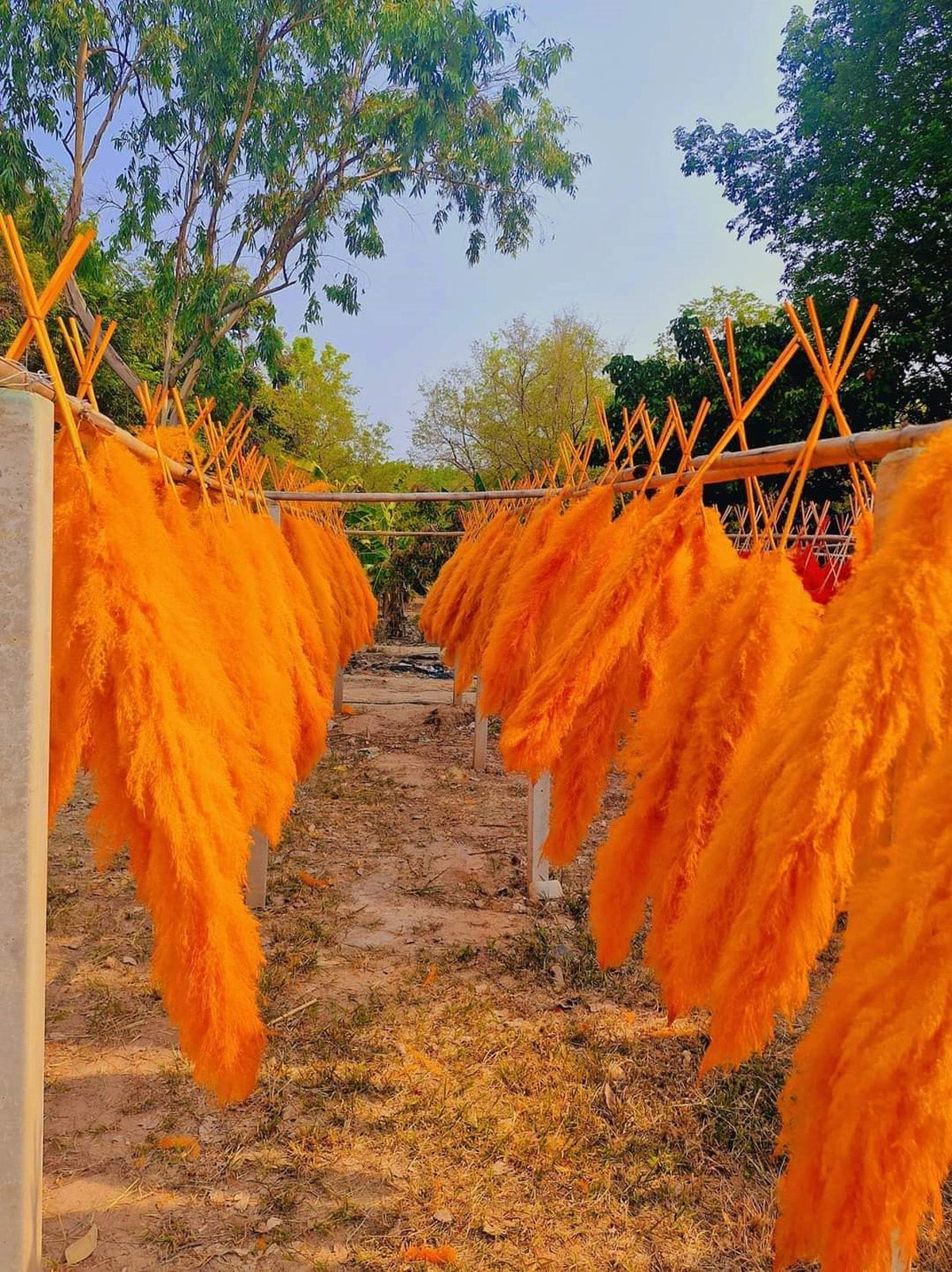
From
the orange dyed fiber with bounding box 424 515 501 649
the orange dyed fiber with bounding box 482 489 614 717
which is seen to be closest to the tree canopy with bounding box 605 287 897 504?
the orange dyed fiber with bounding box 424 515 501 649

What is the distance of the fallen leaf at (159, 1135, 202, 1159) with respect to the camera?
8.05 ft

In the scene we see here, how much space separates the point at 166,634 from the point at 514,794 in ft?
17.2

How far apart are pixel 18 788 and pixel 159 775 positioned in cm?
21

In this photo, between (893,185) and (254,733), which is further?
(893,185)

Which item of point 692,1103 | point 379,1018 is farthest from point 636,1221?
point 379,1018

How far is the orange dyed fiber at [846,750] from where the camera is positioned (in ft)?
2.97

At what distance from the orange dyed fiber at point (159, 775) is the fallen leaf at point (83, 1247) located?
1173 mm

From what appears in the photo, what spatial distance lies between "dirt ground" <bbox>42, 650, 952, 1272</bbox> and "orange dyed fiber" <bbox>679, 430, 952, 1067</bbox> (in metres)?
1.71

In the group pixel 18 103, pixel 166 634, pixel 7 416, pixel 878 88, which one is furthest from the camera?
pixel 878 88

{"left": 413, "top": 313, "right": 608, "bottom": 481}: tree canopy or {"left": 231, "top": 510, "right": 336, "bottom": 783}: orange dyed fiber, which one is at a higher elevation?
{"left": 413, "top": 313, "right": 608, "bottom": 481}: tree canopy

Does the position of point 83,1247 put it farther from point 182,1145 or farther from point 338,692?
point 338,692

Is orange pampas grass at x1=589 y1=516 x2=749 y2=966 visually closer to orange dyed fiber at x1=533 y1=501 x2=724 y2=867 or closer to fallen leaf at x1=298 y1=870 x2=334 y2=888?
orange dyed fiber at x1=533 y1=501 x2=724 y2=867

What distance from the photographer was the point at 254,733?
2059mm

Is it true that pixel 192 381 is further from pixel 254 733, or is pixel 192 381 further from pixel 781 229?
pixel 254 733
